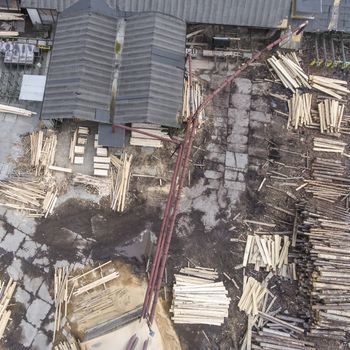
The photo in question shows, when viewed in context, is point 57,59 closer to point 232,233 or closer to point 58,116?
A: point 58,116

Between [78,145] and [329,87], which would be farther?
[329,87]

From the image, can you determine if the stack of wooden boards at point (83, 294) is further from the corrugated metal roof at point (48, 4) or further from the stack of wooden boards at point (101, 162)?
the corrugated metal roof at point (48, 4)

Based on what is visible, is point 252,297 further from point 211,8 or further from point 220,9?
point 211,8

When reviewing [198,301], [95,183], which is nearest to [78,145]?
[95,183]

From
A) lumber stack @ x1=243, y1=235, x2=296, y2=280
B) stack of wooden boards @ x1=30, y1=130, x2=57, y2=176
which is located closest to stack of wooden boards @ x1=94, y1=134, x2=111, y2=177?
stack of wooden boards @ x1=30, y1=130, x2=57, y2=176

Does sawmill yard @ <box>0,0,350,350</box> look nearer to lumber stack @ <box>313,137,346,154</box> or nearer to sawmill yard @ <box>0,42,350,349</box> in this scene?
sawmill yard @ <box>0,42,350,349</box>

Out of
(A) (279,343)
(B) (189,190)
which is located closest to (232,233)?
(B) (189,190)
